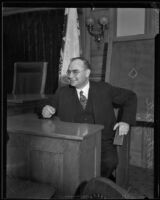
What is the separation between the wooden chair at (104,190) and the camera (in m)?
0.94

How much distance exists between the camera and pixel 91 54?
307 centimetres

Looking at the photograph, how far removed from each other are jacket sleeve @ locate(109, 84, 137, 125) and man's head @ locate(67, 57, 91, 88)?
0.75 feet

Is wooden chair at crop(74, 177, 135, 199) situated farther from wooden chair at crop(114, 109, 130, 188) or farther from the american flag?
the american flag

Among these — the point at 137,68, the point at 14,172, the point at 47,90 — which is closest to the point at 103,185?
the point at 14,172

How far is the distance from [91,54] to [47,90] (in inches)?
50.3

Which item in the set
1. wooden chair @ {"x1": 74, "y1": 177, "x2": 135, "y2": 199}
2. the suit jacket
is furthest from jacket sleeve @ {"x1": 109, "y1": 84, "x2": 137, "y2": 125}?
wooden chair @ {"x1": 74, "y1": 177, "x2": 135, "y2": 199}

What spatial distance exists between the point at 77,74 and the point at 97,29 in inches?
54.4

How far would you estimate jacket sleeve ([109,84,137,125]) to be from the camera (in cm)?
179

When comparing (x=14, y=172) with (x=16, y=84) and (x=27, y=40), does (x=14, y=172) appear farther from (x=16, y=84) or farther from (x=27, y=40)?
(x=27, y=40)

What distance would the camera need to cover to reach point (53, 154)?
4.68 ft

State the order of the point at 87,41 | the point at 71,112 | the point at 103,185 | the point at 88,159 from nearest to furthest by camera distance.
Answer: the point at 103,185 → the point at 88,159 → the point at 71,112 → the point at 87,41

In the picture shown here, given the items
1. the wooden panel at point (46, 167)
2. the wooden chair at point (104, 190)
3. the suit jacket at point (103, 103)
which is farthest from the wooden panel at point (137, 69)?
the wooden chair at point (104, 190)

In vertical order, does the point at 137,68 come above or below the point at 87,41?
below

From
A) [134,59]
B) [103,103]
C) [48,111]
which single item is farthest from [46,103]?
[134,59]
